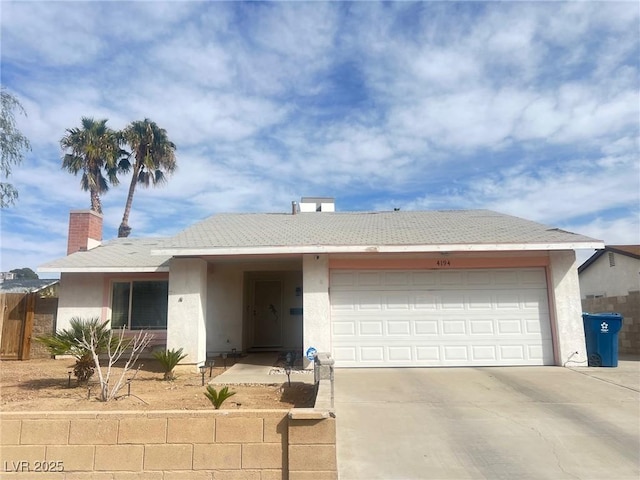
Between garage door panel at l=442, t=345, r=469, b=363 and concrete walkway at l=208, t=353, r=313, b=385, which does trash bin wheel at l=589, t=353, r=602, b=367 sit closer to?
garage door panel at l=442, t=345, r=469, b=363

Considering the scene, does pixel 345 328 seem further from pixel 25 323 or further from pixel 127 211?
pixel 127 211

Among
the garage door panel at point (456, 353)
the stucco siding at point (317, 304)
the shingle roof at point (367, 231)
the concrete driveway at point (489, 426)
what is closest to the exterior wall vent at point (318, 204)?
the shingle roof at point (367, 231)

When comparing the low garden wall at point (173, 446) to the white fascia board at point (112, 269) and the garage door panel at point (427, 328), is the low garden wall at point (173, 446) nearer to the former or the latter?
the garage door panel at point (427, 328)

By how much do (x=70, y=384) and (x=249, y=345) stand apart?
664 centimetres

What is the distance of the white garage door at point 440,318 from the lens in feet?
33.9

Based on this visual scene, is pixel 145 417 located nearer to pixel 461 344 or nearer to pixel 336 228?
pixel 461 344

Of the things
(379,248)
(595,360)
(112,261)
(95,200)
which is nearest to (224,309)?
(112,261)

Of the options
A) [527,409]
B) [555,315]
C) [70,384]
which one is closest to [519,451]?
[527,409]

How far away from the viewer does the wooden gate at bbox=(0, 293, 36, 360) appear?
12500 mm

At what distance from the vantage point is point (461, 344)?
10.4m

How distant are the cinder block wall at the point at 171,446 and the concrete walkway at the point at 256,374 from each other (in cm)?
430

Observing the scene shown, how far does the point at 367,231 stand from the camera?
12086 mm

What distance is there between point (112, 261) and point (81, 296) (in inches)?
54.9

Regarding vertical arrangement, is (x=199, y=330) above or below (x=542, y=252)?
below
